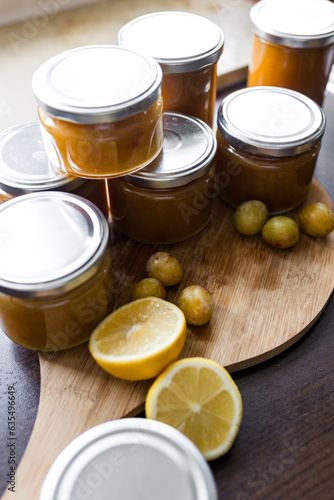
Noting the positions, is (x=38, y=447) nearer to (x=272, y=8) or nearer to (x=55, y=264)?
(x=55, y=264)

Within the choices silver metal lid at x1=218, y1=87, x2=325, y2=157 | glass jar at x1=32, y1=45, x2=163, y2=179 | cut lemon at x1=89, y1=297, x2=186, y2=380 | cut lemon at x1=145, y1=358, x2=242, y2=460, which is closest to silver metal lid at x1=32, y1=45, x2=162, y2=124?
glass jar at x1=32, y1=45, x2=163, y2=179

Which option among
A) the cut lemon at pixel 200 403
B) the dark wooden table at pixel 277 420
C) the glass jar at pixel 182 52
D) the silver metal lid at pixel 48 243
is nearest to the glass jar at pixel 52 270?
the silver metal lid at pixel 48 243

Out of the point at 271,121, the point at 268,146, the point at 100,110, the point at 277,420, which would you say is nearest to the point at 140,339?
the point at 277,420

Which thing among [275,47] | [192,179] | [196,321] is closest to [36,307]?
[196,321]

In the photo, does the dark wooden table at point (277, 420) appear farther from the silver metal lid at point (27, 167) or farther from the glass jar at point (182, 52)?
the glass jar at point (182, 52)

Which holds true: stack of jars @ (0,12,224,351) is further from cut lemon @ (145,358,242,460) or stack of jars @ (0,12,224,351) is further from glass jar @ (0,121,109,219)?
cut lemon @ (145,358,242,460)
